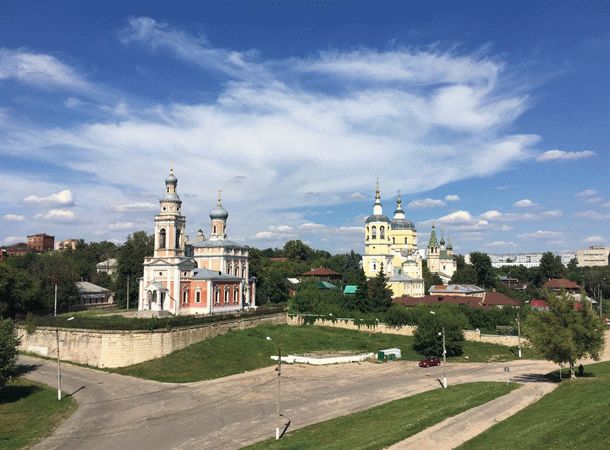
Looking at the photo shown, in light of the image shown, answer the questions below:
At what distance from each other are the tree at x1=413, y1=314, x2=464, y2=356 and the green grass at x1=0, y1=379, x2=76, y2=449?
102 ft

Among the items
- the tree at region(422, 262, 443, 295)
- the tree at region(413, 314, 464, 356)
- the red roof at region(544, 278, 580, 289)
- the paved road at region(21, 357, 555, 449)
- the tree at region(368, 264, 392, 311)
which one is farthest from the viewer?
the red roof at region(544, 278, 580, 289)

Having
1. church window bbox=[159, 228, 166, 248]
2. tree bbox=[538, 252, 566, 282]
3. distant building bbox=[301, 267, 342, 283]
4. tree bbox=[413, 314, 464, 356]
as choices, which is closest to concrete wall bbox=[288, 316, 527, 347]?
tree bbox=[413, 314, 464, 356]

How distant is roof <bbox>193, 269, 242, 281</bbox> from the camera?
6153 cm

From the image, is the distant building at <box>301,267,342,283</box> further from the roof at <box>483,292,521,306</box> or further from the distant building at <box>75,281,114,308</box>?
the distant building at <box>75,281,114,308</box>

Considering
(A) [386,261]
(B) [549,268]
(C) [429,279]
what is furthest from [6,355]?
(B) [549,268]

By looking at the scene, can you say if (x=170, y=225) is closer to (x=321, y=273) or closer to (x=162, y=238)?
(x=162, y=238)

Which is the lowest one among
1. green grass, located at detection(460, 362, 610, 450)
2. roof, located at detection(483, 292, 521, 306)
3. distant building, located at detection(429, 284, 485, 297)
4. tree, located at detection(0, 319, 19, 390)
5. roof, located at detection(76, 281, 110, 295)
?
green grass, located at detection(460, 362, 610, 450)

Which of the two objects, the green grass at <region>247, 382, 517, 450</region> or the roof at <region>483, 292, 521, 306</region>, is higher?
the roof at <region>483, 292, 521, 306</region>

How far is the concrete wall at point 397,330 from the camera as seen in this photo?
182 feet

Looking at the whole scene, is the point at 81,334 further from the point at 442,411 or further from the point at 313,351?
the point at 442,411

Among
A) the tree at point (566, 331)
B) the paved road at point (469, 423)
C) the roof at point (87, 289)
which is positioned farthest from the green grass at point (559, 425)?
the roof at point (87, 289)

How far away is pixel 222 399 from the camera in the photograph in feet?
116

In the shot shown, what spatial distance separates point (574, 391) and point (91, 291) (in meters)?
73.4

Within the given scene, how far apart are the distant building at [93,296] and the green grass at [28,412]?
4443 centimetres
